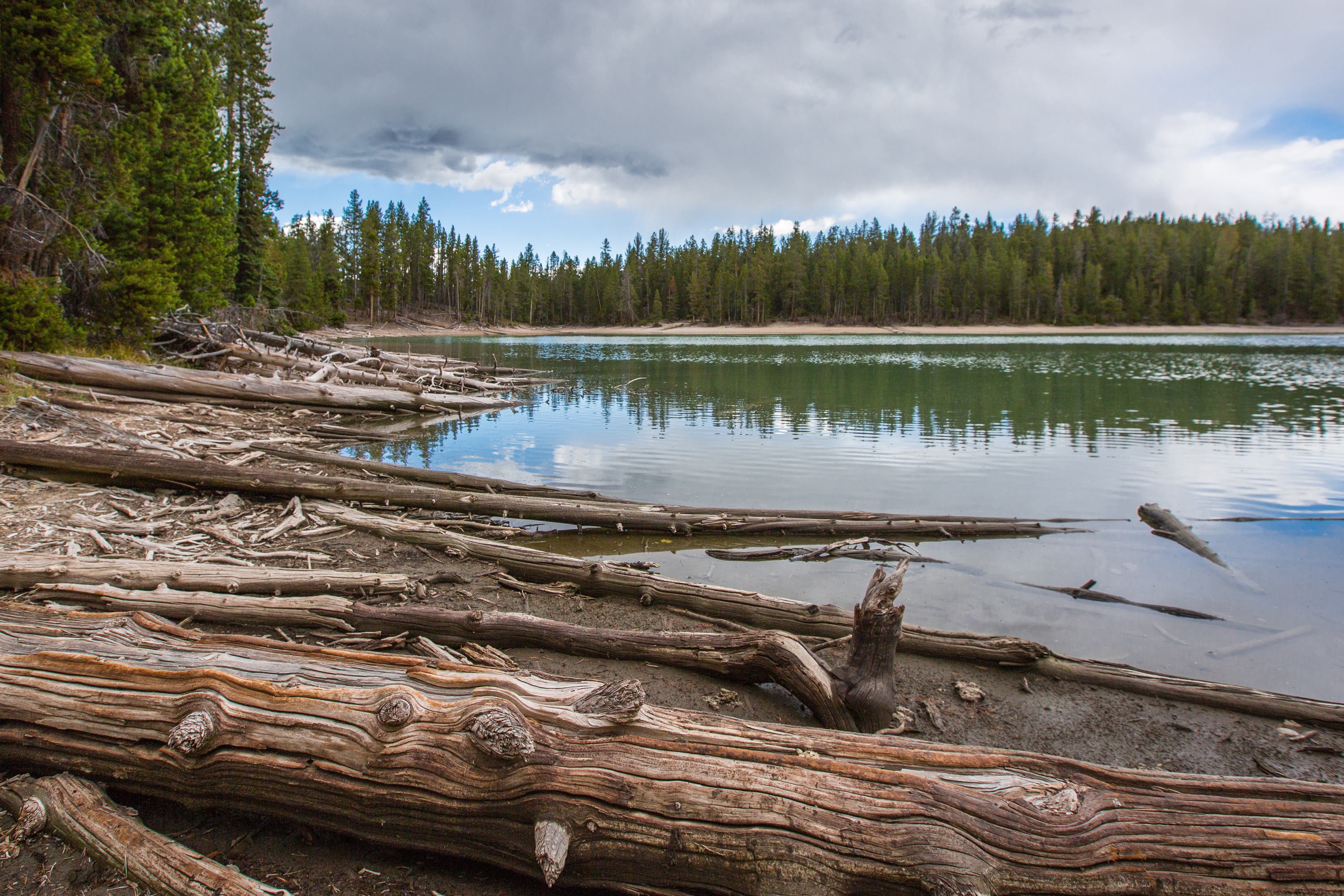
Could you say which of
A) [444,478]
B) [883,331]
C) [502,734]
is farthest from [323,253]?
[502,734]

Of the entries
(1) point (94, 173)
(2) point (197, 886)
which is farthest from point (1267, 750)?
(1) point (94, 173)

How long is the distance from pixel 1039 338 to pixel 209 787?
9421 centimetres

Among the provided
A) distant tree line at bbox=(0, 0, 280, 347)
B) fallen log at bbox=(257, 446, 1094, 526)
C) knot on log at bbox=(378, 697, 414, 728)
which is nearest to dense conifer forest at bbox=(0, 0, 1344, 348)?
distant tree line at bbox=(0, 0, 280, 347)

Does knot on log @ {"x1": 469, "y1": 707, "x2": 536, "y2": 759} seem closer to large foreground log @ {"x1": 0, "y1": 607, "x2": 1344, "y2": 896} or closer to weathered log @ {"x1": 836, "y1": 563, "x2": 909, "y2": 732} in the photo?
large foreground log @ {"x1": 0, "y1": 607, "x2": 1344, "y2": 896}

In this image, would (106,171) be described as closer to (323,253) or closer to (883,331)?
(323,253)

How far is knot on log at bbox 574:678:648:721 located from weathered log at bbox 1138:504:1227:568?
28.6ft

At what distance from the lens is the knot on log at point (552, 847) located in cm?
243

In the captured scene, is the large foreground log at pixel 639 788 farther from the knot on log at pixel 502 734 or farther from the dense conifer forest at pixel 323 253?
the dense conifer forest at pixel 323 253

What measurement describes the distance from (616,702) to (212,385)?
17.2m

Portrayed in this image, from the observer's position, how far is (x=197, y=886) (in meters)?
2.46

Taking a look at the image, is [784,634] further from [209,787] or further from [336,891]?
[209,787]

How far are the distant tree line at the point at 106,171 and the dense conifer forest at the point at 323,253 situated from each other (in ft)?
0.16

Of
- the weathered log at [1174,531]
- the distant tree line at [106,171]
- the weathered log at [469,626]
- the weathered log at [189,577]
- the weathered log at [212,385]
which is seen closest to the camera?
the weathered log at [469,626]

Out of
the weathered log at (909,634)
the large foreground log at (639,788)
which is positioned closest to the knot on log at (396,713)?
the large foreground log at (639,788)
